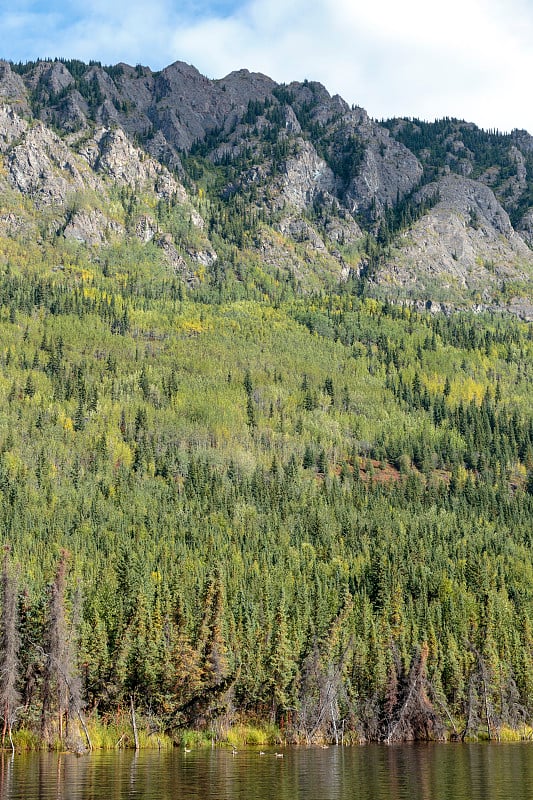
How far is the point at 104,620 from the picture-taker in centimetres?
12550

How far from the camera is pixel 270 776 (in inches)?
3054

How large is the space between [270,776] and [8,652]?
28929 millimetres

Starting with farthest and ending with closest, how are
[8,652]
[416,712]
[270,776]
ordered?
[416,712] < [8,652] < [270,776]

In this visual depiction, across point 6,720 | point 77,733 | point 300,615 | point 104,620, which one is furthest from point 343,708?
point 6,720

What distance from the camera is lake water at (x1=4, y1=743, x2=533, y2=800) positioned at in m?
64.3

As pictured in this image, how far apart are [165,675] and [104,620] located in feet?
63.0

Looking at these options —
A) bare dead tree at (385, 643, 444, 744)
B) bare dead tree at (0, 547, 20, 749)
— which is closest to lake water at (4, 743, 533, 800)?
bare dead tree at (0, 547, 20, 749)

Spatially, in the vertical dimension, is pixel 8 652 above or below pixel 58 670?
above

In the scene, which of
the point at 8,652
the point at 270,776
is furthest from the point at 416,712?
the point at 8,652

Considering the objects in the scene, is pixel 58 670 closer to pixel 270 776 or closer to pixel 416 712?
pixel 270 776

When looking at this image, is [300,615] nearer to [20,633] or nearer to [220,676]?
[220,676]

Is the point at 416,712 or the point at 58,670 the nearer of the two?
the point at 58,670

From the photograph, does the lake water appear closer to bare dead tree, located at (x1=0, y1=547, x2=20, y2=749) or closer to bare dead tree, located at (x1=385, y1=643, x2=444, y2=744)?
bare dead tree, located at (x1=0, y1=547, x2=20, y2=749)

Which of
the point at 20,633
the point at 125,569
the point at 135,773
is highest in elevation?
the point at 125,569
